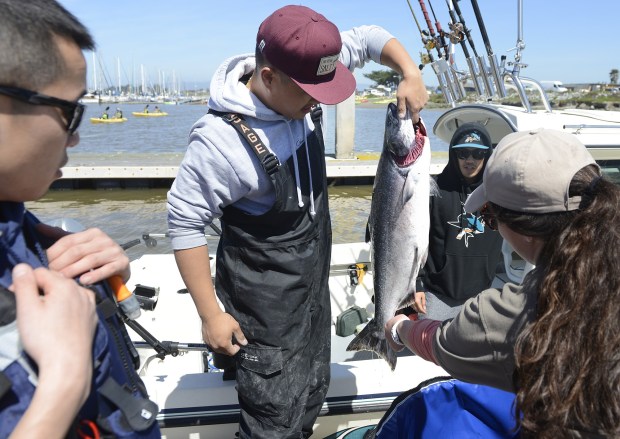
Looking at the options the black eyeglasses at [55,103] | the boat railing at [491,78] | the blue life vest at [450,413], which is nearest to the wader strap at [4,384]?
the black eyeglasses at [55,103]

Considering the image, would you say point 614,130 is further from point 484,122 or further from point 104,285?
point 104,285

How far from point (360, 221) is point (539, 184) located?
1117 cm

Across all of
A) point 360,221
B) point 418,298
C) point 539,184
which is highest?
point 539,184

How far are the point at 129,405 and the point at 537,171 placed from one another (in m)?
Answer: 1.26

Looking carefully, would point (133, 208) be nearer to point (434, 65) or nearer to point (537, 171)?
point (434, 65)

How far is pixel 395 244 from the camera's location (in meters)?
2.71

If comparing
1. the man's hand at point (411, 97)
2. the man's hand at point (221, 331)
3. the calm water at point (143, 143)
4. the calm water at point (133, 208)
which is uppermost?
the man's hand at point (411, 97)

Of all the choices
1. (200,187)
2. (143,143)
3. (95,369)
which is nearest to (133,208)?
(200,187)

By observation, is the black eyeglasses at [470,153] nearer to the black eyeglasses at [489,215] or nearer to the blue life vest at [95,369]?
the black eyeglasses at [489,215]

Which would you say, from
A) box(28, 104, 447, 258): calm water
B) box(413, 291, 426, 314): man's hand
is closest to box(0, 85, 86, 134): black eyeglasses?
box(413, 291, 426, 314): man's hand

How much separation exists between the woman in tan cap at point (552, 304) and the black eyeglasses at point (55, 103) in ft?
3.98

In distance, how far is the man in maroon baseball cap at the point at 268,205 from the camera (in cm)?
212

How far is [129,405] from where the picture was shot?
110 centimetres

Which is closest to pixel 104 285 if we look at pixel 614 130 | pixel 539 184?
pixel 539 184
